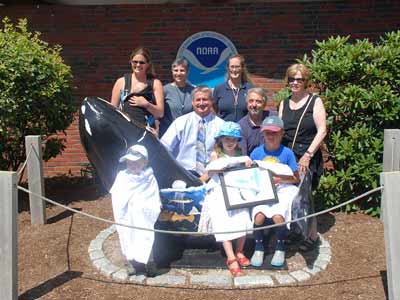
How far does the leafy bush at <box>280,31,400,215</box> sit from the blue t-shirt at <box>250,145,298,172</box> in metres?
1.48

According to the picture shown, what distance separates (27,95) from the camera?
6227 mm

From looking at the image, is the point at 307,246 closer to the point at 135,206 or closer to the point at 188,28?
the point at 135,206

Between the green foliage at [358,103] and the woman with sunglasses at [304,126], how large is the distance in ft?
3.10

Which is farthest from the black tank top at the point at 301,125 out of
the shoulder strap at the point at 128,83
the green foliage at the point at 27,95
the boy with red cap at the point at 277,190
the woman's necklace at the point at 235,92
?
the green foliage at the point at 27,95

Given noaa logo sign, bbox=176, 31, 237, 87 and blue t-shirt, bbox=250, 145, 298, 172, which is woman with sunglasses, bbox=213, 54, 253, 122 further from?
noaa logo sign, bbox=176, 31, 237, 87

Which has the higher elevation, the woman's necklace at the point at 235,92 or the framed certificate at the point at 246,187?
the woman's necklace at the point at 235,92

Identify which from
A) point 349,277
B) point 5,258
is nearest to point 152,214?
point 5,258

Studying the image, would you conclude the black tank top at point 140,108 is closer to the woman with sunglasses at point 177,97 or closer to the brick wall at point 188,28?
the woman with sunglasses at point 177,97

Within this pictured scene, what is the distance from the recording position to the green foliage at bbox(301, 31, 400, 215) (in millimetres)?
5945

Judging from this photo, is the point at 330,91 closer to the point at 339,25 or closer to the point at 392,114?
the point at 392,114

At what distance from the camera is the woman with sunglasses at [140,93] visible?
5473mm

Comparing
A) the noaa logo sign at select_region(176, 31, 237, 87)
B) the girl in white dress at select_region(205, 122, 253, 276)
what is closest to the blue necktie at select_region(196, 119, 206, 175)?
the girl in white dress at select_region(205, 122, 253, 276)

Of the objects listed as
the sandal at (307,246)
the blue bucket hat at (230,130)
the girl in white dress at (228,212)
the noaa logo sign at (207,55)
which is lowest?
the sandal at (307,246)

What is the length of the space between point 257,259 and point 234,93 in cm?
173
